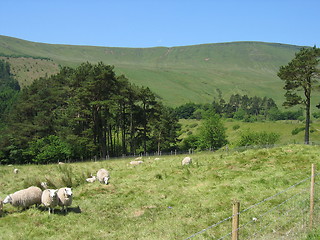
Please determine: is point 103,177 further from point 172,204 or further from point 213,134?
point 213,134

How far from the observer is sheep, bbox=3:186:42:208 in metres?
15.3

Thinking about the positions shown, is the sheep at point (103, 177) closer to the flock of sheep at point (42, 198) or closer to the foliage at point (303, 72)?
the flock of sheep at point (42, 198)

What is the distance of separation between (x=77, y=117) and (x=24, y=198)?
37973 millimetres

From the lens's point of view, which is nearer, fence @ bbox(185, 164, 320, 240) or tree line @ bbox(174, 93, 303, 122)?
fence @ bbox(185, 164, 320, 240)

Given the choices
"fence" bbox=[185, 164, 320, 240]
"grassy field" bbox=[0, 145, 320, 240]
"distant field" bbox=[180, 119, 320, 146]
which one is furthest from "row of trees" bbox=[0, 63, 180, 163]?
"fence" bbox=[185, 164, 320, 240]

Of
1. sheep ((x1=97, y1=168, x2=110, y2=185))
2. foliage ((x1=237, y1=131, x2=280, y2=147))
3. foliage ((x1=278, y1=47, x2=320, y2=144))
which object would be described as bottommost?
foliage ((x1=237, y1=131, x2=280, y2=147))

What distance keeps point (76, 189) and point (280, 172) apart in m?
14.6

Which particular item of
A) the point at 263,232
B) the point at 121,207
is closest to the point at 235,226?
the point at 263,232

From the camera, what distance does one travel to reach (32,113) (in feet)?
206

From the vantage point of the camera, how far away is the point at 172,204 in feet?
53.5

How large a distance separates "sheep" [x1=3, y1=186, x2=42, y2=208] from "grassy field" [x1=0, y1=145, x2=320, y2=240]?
0.41 m

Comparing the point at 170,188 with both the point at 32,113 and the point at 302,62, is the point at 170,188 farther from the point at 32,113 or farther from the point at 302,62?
→ the point at 32,113

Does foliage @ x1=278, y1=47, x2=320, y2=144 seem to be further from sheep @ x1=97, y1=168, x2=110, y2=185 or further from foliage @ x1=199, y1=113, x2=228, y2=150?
sheep @ x1=97, y1=168, x2=110, y2=185

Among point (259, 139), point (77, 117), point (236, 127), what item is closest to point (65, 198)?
point (77, 117)
